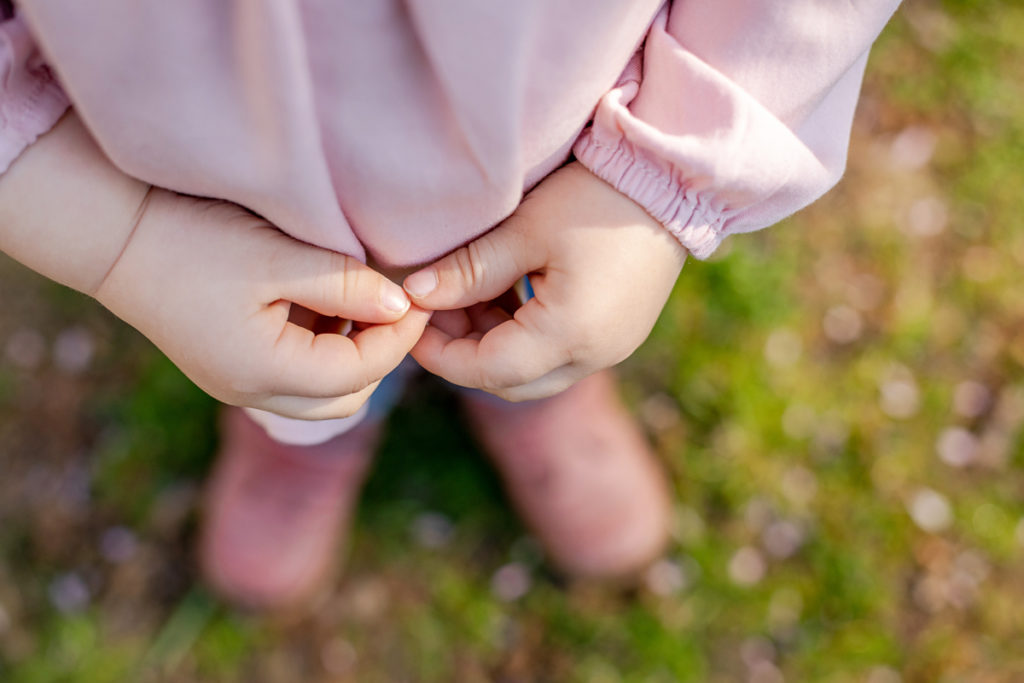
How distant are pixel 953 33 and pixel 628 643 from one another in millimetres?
1464

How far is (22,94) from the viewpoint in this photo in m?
0.68

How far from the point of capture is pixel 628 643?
142 cm

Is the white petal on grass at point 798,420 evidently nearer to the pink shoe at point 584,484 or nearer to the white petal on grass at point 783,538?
the white petal on grass at point 783,538

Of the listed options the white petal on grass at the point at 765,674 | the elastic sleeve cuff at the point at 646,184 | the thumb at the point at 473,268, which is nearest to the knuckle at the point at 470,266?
the thumb at the point at 473,268

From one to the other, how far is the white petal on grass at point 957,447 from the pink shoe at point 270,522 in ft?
3.53

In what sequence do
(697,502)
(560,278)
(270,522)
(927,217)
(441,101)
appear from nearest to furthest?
(441,101) → (560,278) → (270,522) → (697,502) → (927,217)

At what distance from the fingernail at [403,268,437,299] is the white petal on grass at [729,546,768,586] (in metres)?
0.96

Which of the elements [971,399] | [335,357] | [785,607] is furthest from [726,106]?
[971,399]

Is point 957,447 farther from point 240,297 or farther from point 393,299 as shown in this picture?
point 240,297

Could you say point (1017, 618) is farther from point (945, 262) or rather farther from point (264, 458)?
point (264, 458)

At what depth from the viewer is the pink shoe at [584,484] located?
4.54 ft

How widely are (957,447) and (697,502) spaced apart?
0.52 m

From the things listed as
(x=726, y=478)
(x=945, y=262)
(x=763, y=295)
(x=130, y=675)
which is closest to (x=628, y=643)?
(x=726, y=478)

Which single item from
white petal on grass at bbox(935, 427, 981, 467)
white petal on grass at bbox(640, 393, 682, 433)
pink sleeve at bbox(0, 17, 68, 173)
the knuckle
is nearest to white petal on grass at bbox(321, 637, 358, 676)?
white petal on grass at bbox(640, 393, 682, 433)
